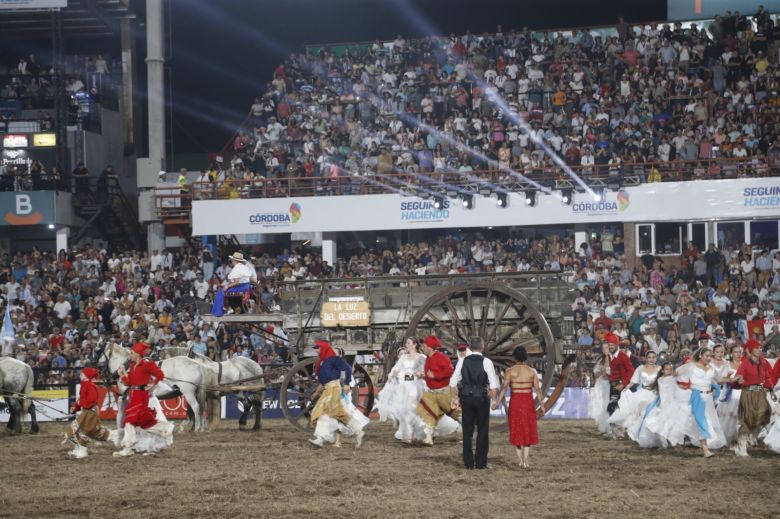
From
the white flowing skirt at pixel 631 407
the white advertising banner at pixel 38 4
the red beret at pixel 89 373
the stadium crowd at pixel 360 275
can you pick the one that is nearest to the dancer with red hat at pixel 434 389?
the white flowing skirt at pixel 631 407

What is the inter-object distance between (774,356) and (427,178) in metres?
15.2

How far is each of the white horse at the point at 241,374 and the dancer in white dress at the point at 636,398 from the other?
6.37 meters

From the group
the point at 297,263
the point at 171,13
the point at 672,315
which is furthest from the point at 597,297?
the point at 171,13

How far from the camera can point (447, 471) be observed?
14.1m

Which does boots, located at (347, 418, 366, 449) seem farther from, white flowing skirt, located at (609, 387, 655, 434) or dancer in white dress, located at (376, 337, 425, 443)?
white flowing skirt, located at (609, 387, 655, 434)

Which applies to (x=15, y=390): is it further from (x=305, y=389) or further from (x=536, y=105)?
(x=536, y=105)

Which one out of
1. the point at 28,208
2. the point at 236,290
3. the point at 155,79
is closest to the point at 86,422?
the point at 236,290

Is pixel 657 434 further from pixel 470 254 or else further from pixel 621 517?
pixel 470 254

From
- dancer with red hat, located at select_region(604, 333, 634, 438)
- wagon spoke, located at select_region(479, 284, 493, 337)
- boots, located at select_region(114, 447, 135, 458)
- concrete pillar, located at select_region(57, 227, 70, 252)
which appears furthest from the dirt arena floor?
concrete pillar, located at select_region(57, 227, 70, 252)

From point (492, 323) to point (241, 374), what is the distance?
17.1ft

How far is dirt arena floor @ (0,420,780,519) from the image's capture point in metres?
11.4

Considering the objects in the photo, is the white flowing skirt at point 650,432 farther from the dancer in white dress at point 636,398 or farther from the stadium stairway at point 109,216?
the stadium stairway at point 109,216

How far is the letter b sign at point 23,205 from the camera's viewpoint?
3491cm

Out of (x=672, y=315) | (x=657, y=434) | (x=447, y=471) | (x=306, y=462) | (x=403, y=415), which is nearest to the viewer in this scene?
(x=447, y=471)
